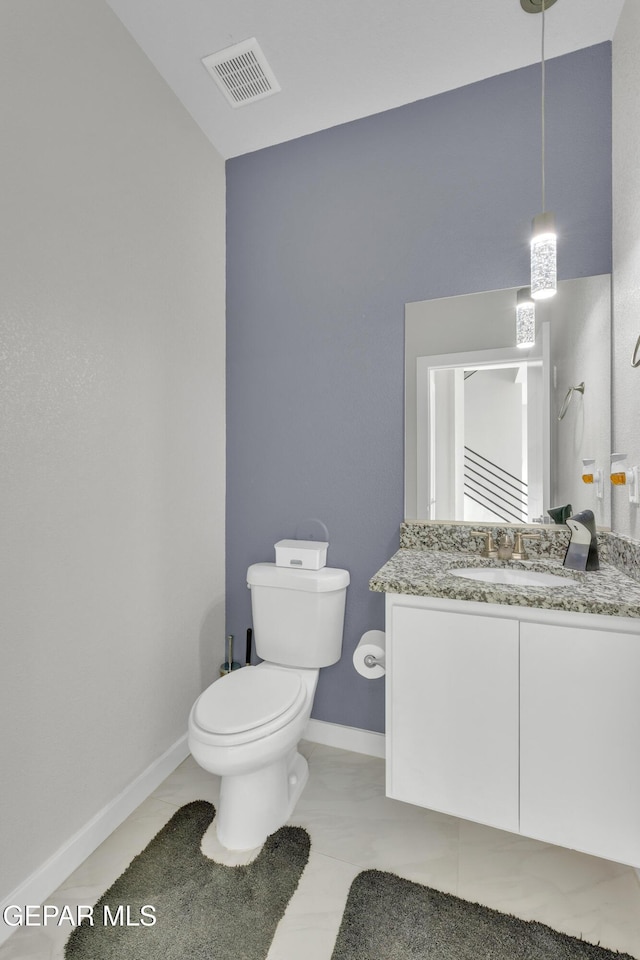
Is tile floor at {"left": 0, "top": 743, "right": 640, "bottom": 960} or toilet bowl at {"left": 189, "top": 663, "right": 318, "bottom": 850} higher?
toilet bowl at {"left": 189, "top": 663, "right": 318, "bottom": 850}

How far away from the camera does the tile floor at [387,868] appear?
46.3 inches

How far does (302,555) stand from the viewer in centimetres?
190

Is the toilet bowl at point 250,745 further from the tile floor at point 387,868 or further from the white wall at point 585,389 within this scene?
the white wall at point 585,389

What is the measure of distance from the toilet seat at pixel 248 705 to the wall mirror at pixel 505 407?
810 millimetres

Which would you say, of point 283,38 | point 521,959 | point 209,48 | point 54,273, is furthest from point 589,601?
point 209,48

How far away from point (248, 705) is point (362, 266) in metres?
1.75

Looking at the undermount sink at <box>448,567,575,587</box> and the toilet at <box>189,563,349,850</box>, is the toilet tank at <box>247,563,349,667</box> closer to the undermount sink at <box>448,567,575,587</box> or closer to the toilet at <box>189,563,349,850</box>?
the toilet at <box>189,563,349,850</box>

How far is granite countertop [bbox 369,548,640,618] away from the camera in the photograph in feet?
3.74

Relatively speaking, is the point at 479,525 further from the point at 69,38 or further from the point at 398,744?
the point at 69,38

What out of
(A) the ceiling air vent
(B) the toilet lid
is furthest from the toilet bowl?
(A) the ceiling air vent

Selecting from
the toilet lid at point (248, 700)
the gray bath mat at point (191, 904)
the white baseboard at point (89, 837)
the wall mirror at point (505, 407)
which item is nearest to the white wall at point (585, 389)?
the wall mirror at point (505, 407)

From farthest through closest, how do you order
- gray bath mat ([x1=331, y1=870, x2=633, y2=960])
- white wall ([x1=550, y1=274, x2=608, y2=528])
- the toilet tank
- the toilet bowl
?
the toilet tank
white wall ([x1=550, y1=274, x2=608, y2=528])
the toilet bowl
gray bath mat ([x1=331, y1=870, x2=633, y2=960])

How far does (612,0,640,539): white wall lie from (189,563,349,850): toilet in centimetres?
111

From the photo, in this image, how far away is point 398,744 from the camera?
1.37 m
